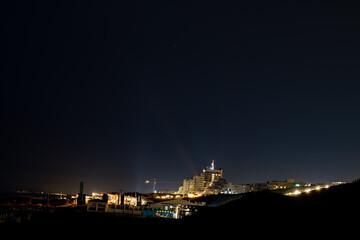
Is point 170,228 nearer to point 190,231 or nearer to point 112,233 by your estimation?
point 190,231

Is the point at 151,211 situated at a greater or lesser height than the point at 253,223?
lesser

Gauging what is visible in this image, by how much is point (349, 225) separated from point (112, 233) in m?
11.3

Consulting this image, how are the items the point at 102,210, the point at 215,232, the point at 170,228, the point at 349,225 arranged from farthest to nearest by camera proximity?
the point at 102,210 < the point at 170,228 < the point at 215,232 < the point at 349,225

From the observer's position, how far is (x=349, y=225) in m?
11.1

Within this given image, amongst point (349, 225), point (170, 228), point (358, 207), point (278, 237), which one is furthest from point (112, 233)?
point (358, 207)

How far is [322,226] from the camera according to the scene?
11.6 meters

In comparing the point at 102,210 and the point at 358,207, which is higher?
the point at 358,207

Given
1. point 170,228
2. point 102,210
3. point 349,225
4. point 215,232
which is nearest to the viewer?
point 349,225

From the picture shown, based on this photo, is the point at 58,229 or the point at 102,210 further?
the point at 102,210

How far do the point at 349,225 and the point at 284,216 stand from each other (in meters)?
3.34

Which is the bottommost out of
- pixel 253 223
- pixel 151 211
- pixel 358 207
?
pixel 151 211

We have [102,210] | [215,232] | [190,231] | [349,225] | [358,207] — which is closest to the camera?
[349,225]

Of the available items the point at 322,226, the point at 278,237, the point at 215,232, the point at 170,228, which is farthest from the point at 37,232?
the point at 322,226

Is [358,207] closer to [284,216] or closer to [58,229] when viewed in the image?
[284,216]
